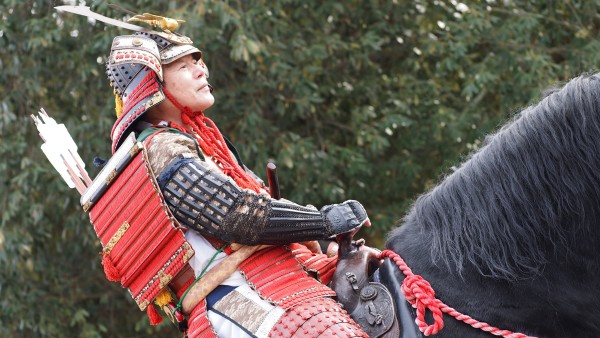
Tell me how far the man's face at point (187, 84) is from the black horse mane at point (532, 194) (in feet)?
3.18

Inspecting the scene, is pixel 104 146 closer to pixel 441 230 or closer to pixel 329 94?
pixel 329 94

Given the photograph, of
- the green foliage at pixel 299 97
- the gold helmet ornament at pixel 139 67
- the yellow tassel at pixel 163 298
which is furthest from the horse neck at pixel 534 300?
the green foliage at pixel 299 97

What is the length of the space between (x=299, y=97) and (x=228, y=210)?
436 cm

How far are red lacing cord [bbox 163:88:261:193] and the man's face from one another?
2 cm

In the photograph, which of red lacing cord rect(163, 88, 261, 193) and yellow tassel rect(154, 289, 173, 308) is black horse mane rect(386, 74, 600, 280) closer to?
red lacing cord rect(163, 88, 261, 193)

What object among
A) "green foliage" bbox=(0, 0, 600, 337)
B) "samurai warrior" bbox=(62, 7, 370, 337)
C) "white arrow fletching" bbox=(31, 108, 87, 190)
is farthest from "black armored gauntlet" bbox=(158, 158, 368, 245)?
"green foliage" bbox=(0, 0, 600, 337)

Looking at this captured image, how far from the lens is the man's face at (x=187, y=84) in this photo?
3291mm

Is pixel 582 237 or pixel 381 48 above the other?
pixel 582 237

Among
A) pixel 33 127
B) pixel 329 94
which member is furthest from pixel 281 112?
pixel 33 127

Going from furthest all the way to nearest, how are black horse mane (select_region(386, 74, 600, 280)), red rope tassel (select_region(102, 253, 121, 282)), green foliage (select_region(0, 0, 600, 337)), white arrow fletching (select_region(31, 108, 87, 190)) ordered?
green foliage (select_region(0, 0, 600, 337)) < white arrow fletching (select_region(31, 108, 87, 190)) < red rope tassel (select_region(102, 253, 121, 282)) < black horse mane (select_region(386, 74, 600, 280))

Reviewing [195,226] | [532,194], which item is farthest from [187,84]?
[532,194]

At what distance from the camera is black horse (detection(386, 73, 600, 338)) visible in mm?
2707

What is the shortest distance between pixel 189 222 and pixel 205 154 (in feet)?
1.17

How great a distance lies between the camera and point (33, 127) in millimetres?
7398
